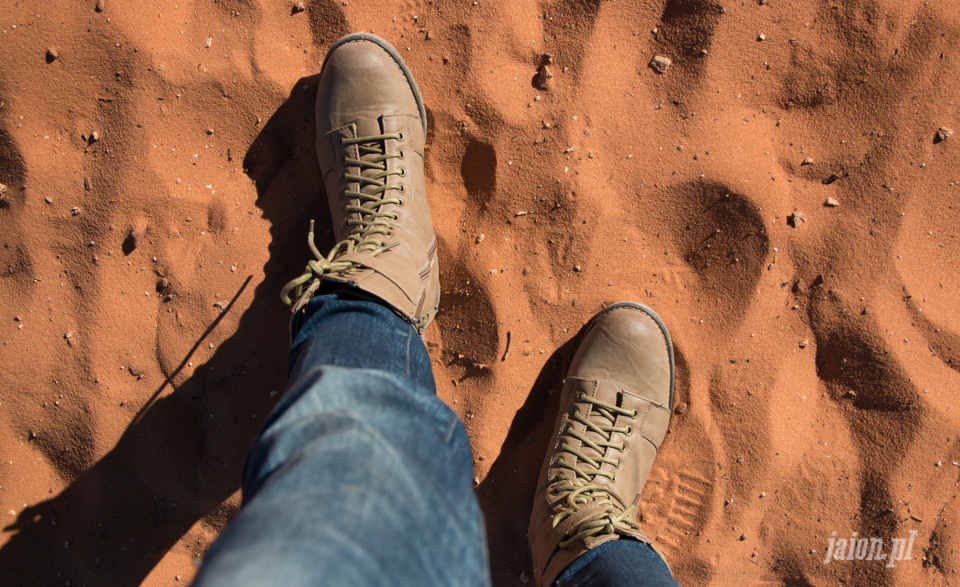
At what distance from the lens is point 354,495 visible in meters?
0.76

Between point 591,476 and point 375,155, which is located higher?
point 375,155

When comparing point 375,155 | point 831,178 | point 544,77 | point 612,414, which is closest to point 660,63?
point 544,77

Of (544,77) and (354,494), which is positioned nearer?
(354,494)

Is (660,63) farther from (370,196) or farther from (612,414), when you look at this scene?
(612,414)

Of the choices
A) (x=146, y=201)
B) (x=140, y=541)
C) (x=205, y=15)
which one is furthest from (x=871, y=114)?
(x=140, y=541)

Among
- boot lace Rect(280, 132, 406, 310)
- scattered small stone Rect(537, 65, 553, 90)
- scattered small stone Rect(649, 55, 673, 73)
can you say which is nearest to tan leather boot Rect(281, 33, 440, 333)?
boot lace Rect(280, 132, 406, 310)

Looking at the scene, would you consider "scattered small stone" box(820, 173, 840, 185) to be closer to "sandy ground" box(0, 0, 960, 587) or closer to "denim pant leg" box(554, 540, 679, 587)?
"sandy ground" box(0, 0, 960, 587)

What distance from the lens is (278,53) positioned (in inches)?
66.5

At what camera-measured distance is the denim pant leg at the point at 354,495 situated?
677 millimetres

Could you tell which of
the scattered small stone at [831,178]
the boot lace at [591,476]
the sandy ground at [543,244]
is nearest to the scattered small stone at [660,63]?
the sandy ground at [543,244]

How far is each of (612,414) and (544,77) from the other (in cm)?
118

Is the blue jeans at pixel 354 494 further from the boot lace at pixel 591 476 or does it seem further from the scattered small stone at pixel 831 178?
the scattered small stone at pixel 831 178

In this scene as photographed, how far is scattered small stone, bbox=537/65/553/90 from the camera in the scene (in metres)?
1.64

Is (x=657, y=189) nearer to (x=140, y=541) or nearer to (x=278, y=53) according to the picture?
(x=278, y=53)
